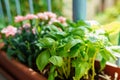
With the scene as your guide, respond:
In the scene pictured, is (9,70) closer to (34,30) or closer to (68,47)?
(34,30)

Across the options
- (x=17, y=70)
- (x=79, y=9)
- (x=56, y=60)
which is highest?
(x=79, y=9)

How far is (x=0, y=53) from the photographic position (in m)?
1.21

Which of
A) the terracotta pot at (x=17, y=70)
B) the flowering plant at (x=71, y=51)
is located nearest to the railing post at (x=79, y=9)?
the flowering plant at (x=71, y=51)

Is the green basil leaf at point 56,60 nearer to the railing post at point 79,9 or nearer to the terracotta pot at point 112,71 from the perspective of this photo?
the terracotta pot at point 112,71

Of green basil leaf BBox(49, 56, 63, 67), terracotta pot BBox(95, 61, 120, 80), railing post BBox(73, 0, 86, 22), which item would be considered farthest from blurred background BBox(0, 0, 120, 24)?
green basil leaf BBox(49, 56, 63, 67)

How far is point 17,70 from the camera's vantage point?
3.50 feet

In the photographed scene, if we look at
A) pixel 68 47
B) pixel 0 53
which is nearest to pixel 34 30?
pixel 0 53

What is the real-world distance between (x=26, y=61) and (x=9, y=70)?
15cm

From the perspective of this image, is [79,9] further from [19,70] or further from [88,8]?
[88,8]

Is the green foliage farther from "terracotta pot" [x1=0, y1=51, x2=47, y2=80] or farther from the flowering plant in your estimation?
"terracotta pot" [x1=0, y1=51, x2=47, y2=80]

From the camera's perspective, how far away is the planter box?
35.9 inches

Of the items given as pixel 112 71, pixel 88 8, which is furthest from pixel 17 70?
pixel 88 8

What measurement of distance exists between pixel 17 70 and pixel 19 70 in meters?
0.02

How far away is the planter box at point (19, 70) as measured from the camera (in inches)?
35.9
